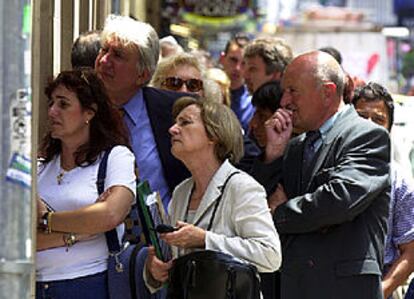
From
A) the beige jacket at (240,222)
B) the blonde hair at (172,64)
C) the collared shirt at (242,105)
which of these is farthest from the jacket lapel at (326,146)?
the collared shirt at (242,105)

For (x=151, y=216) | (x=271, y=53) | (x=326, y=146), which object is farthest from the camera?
(x=271, y=53)

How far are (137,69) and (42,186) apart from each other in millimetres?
1346

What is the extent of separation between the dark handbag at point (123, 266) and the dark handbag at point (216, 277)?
0.96 feet

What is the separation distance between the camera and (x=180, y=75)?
850cm

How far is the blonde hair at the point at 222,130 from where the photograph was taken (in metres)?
6.10

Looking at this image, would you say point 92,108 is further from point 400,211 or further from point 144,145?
point 400,211

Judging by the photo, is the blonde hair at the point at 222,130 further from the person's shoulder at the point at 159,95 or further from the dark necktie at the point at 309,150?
the person's shoulder at the point at 159,95

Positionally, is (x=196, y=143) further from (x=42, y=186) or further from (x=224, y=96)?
(x=224, y=96)

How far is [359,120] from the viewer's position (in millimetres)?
6602

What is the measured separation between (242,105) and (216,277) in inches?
214

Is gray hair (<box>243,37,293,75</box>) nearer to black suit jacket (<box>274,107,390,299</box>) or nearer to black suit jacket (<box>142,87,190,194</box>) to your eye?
black suit jacket (<box>142,87,190,194</box>)

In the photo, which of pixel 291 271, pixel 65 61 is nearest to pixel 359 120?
pixel 291 271

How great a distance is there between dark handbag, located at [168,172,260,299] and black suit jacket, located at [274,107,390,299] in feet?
2.66

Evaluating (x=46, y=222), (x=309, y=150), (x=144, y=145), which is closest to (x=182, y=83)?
(x=144, y=145)
